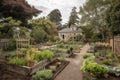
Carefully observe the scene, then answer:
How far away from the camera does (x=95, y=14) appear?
96.8 ft

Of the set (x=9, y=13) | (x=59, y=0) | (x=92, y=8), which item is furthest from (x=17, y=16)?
(x=92, y=8)

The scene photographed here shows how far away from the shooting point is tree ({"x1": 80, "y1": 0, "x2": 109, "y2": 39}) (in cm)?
2877

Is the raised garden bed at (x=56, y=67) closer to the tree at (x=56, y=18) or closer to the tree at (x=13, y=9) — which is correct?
the tree at (x=13, y=9)

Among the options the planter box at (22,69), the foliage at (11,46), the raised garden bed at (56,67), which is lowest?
the raised garden bed at (56,67)

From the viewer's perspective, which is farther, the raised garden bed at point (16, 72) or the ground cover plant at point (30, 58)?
the ground cover plant at point (30, 58)

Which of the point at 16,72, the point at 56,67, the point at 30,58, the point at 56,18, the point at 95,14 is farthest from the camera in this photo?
the point at 56,18

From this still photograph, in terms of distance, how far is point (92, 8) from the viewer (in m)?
29.4

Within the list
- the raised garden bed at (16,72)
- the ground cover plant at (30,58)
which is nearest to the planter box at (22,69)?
the raised garden bed at (16,72)

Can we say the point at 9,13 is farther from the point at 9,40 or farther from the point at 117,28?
the point at 117,28

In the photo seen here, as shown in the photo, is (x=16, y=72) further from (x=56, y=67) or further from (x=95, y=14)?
(x=95, y=14)

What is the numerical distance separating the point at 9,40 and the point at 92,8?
19.5 m

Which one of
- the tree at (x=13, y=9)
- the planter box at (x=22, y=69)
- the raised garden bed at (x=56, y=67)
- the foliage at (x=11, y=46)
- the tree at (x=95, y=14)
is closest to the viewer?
the planter box at (x=22, y=69)

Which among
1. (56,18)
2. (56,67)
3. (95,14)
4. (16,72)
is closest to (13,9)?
(56,67)

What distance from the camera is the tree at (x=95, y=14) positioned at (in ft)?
94.4
